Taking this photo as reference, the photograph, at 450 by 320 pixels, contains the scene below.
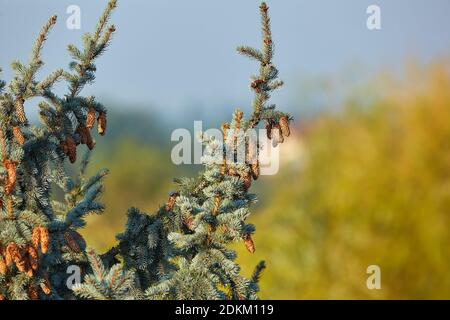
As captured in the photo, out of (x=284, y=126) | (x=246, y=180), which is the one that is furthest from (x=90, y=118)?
(x=284, y=126)

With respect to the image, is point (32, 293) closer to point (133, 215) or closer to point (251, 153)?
point (133, 215)

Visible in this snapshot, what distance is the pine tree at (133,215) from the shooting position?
317cm

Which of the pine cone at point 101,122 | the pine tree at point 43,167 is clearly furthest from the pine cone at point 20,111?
the pine cone at point 101,122

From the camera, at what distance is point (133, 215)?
358 centimetres

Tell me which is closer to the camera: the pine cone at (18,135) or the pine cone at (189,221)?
the pine cone at (18,135)

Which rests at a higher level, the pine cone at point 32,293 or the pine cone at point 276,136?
the pine cone at point 276,136

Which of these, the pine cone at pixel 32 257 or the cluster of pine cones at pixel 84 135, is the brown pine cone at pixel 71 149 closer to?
the cluster of pine cones at pixel 84 135

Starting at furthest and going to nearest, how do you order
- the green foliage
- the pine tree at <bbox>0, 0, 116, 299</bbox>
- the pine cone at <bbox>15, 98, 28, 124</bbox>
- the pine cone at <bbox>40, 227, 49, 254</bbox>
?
the green foliage, the pine cone at <bbox>15, 98, 28, 124</bbox>, the pine tree at <bbox>0, 0, 116, 299</bbox>, the pine cone at <bbox>40, 227, 49, 254</bbox>

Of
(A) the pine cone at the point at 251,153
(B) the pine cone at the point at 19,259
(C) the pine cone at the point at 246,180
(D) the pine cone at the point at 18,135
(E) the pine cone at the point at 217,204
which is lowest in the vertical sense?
(B) the pine cone at the point at 19,259

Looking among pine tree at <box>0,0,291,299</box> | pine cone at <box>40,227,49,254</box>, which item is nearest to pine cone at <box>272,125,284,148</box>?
pine tree at <box>0,0,291,299</box>

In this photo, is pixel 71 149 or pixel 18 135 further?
pixel 71 149

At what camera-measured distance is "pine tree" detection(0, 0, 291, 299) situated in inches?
125

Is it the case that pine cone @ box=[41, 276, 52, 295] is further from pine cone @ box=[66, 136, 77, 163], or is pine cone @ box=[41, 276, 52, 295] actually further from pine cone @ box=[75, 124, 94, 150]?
pine cone @ box=[75, 124, 94, 150]

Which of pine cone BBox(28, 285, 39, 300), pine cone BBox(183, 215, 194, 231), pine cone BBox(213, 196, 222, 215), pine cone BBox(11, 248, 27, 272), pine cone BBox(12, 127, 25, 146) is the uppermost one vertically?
pine cone BBox(12, 127, 25, 146)
